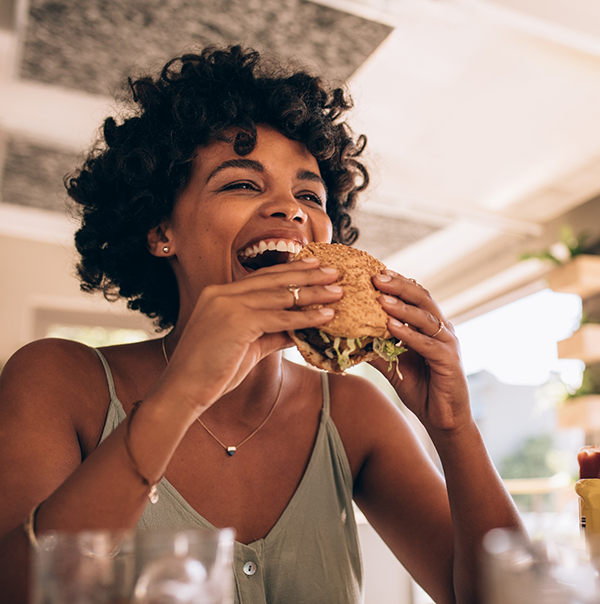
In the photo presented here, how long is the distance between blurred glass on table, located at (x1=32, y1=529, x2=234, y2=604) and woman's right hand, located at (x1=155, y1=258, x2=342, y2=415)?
39 centimetres

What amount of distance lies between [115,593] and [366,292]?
2.38 feet

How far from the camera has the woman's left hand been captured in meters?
1.14

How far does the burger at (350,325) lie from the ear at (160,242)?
1.91ft

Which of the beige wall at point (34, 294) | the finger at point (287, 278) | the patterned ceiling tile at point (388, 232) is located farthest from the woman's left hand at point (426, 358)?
the beige wall at point (34, 294)

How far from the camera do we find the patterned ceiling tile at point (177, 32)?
3281mm

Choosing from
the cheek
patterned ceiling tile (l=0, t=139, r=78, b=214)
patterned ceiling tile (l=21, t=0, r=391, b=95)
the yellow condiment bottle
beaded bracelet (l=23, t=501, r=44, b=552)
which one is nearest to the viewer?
beaded bracelet (l=23, t=501, r=44, b=552)

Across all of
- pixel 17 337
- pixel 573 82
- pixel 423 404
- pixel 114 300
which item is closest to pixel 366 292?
pixel 423 404

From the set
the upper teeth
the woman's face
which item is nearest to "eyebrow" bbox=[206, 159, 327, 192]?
the woman's face

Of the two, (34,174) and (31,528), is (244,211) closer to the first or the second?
(31,528)

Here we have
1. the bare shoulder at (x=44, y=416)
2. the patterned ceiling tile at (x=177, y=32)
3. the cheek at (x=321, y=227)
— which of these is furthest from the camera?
the patterned ceiling tile at (x=177, y=32)

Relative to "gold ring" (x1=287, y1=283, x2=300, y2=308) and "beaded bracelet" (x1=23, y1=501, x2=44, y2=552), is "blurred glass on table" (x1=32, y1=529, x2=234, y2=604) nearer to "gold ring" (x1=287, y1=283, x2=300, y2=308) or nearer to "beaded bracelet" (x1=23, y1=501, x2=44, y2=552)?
"beaded bracelet" (x1=23, y1=501, x2=44, y2=552)

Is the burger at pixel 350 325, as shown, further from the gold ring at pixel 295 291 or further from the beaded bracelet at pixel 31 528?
the beaded bracelet at pixel 31 528

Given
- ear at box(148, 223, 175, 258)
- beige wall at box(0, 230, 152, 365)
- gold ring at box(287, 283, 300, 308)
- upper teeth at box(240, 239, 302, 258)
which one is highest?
beige wall at box(0, 230, 152, 365)

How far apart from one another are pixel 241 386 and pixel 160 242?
0.47m
